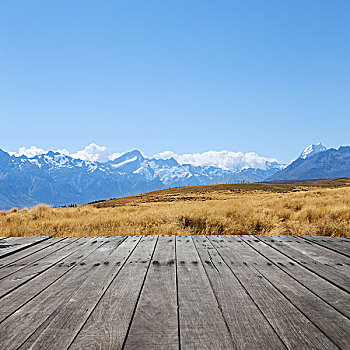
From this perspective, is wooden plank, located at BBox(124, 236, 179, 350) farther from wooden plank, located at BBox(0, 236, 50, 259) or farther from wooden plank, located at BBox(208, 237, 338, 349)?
wooden plank, located at BBox(0, 236, 50, 259)

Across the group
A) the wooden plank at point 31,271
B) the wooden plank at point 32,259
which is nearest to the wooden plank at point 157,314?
the wooden plank at point 31,271

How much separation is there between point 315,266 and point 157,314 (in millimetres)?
2011

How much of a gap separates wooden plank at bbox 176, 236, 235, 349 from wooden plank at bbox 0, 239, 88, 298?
1518mm

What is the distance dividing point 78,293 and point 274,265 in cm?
209

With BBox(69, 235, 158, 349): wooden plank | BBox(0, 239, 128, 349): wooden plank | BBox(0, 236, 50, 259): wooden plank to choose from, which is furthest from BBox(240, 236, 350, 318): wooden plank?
BBox(0, 236, 50, 259): wooden plank

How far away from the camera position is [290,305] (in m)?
1.90

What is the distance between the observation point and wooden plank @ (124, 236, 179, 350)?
1463mm

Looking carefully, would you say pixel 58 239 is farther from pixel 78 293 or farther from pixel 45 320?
pixel 45 320

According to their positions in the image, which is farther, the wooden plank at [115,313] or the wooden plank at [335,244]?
the wooden plank at [335,244]

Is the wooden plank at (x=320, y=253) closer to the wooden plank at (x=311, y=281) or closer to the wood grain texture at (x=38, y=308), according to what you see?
the wooden plank at (x=311, y=281)

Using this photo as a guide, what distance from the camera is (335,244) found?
3848 millimetres

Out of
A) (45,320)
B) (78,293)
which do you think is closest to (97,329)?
(45,320)

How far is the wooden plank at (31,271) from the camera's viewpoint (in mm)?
2321

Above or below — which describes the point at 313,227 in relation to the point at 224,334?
below
